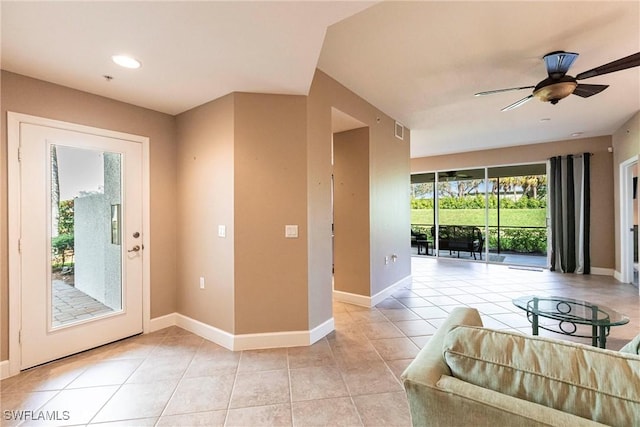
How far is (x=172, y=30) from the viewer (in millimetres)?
1796

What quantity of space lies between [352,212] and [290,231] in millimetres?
1401

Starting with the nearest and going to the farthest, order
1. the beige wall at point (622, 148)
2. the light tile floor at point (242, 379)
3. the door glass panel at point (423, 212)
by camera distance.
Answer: the light tile floor at point (242, 379), the beige wall at point (622, 148), the door glass panel at point (423, 212)

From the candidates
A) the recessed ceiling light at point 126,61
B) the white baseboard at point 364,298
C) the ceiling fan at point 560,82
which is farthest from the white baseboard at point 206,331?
the ceiling fan at point 560,82

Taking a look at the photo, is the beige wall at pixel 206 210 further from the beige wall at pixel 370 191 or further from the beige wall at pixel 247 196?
the beige wall at pixel 370 191

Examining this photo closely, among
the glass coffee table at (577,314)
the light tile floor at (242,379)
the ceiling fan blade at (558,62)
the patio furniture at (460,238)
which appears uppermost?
the ceiling fan blade at (558,62)

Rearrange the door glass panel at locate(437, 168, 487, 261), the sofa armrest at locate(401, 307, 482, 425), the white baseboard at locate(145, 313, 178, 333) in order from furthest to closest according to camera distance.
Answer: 1. the door glass panel at locate(437, 168, 487, 261)
2. the white baseboard at locate(145, 313, 178, 333)
3. the sofa armrest at locate(401, 307, 482, 425)

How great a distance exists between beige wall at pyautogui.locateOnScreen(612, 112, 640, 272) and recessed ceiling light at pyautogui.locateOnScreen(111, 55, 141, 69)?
6.52 metres

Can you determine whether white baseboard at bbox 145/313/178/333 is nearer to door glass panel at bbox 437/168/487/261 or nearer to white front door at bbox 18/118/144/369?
white front door at bbox 18/118/144/369

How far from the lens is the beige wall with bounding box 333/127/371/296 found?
3.88m

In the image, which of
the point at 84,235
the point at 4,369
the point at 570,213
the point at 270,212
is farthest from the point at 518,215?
the point at 4,369

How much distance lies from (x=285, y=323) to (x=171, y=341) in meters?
1.21

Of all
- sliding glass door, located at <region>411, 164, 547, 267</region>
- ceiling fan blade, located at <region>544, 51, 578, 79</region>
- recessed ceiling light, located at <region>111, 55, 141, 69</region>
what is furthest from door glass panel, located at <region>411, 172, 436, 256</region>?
recessed ceiling light, located at <region>111, 55, 141, 69</region>

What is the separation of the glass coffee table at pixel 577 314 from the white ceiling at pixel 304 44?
7.52ft

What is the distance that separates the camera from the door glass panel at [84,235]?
8.60 feet
